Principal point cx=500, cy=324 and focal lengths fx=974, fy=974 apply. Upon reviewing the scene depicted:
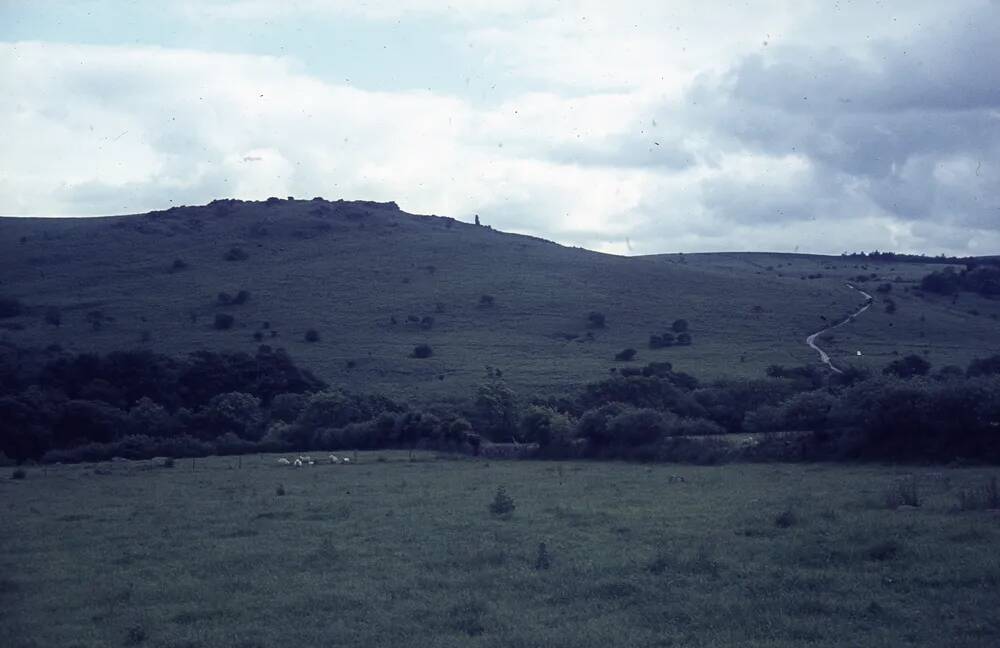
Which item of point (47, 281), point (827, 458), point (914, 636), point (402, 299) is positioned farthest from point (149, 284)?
point (914, 636)

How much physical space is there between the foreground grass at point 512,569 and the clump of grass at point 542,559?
0.21ft

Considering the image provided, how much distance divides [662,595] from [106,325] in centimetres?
7610

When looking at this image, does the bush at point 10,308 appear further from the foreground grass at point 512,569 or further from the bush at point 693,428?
the bush at point 693,428

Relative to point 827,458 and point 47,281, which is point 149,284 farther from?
point 827,458

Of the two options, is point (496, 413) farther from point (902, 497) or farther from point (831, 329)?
point (831, 329)

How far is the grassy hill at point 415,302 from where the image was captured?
72375 millimetres

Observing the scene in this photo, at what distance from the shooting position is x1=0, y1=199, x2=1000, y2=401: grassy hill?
237 feet

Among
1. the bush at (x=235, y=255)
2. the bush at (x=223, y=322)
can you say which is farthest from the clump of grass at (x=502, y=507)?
the bush at (x=235, y=255)

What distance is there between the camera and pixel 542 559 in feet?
54.6

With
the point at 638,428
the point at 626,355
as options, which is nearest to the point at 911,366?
the point at 626,355

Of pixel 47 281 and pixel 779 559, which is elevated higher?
pixel 47 281

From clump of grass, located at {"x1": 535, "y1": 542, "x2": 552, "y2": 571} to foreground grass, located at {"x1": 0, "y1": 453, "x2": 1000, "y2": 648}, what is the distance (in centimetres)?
6

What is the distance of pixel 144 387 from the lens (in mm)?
60344

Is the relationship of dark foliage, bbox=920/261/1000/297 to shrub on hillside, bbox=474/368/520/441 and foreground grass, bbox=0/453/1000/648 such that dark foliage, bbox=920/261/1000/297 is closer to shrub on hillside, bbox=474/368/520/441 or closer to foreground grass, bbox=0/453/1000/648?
shrub on hillside, bbox=474/368/520/441
